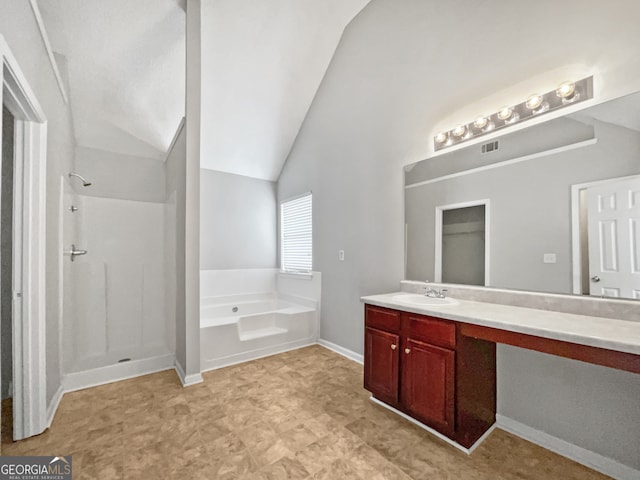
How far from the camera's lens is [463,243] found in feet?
6.88

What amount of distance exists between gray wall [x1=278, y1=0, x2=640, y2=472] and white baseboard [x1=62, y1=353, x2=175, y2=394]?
5.93 feet

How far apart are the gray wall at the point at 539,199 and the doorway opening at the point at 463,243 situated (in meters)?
0.05

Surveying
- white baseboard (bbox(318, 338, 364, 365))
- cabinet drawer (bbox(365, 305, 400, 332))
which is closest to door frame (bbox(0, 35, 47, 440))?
cabinet drawer (bbox(365, 305, 400, 332))

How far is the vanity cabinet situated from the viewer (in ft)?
5.38

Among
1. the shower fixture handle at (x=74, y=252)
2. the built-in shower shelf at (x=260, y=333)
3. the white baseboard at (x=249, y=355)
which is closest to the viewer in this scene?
the shower fixture handle at (x=74, y=252)

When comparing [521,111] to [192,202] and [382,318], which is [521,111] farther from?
[192,202]

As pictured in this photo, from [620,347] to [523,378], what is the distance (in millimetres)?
843

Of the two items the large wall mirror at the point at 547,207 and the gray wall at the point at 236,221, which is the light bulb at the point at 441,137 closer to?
the large wall mirror at the point at 547,207

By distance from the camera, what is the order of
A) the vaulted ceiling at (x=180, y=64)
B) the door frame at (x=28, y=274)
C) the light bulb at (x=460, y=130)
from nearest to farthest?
the door frame at (x=28, y=274)
the light bulb at (x=460, y=130)
the vaulted ceiling at (x=180, y=64)

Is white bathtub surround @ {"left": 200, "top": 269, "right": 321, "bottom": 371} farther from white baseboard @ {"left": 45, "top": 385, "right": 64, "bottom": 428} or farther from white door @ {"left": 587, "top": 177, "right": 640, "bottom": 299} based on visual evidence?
white door @ {"left": 587, "top": 177, "right": 640, "bottom": 299}

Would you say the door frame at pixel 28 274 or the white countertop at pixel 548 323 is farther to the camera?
the door frame at pixel 28 274

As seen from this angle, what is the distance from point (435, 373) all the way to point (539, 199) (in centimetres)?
127

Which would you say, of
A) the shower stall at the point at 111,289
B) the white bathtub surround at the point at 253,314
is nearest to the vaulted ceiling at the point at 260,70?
the shower stall at the point at 111,289

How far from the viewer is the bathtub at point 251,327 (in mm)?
2781
